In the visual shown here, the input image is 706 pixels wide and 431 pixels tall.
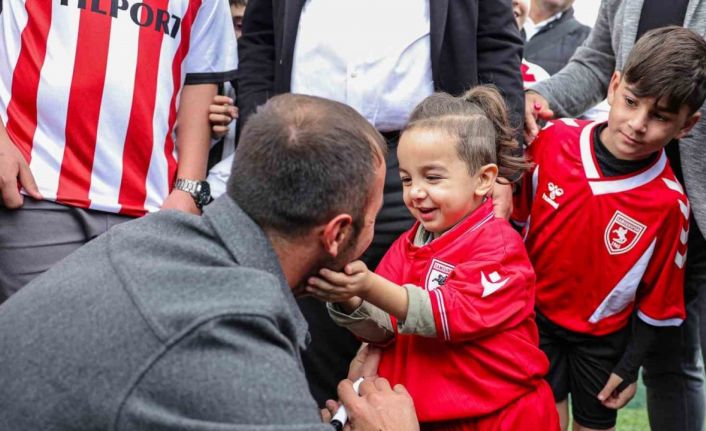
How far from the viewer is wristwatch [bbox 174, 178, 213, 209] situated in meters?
3.15

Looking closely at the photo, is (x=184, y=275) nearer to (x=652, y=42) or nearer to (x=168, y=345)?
(x=168, y=345)

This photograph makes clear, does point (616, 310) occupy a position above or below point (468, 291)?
below

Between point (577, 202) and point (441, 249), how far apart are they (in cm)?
69

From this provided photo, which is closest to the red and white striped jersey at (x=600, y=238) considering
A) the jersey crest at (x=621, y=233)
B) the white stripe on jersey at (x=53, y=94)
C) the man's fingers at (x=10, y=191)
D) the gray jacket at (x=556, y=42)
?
the jersey crest at (x=621, y=233)

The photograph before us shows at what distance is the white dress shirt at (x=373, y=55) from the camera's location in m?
3.01

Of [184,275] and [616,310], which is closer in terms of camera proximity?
[184,275]

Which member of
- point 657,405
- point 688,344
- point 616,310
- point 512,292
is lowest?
point 657,405

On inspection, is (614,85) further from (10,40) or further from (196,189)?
(10,40)

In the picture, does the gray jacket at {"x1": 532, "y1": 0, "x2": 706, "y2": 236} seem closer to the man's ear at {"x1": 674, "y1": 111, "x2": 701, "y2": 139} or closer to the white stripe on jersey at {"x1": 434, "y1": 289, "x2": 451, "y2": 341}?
the man's ear at {"x1": 674, "y1": 111, "x2": 701, "y2": 139}

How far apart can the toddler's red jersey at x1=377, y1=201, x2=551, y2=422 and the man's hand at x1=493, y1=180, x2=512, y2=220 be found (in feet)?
1.13

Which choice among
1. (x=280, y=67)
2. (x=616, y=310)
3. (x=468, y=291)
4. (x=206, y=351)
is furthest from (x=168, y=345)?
(x=616, y=310)

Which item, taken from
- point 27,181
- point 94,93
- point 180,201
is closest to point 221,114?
point 180,201

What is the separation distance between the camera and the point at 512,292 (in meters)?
2.53

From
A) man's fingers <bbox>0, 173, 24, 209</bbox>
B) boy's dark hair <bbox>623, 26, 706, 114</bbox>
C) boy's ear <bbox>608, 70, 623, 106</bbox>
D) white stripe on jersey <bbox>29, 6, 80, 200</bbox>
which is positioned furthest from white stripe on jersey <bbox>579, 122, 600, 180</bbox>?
man's fingers <bbox>0, 173, 24, 209</bbox>
